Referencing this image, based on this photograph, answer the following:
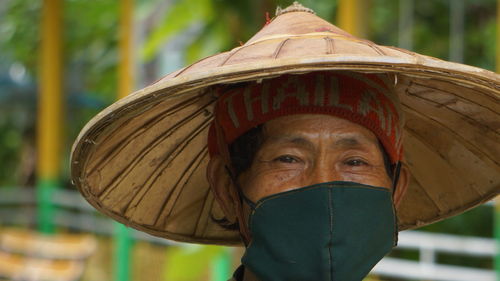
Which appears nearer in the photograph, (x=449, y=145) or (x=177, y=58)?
(x=449, y=145)

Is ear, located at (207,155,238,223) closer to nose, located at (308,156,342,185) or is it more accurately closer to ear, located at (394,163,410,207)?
nose, located at (308,156,342,185)

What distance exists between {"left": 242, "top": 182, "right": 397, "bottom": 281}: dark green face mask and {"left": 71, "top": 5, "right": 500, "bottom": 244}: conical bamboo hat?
32 cm

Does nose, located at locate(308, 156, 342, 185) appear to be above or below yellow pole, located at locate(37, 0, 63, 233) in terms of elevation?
above

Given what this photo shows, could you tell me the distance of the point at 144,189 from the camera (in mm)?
2555

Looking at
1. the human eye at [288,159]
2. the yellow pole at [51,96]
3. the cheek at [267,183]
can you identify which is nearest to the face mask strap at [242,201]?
the cheek at [267,183]

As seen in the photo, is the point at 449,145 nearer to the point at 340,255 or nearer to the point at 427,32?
the point at 340,255

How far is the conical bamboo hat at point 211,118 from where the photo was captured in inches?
72.8

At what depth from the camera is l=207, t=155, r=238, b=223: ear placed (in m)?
2.34

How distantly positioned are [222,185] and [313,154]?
0.34m

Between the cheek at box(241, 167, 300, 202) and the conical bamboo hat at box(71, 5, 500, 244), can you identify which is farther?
the cheek at box(241, 167, 300, 202)

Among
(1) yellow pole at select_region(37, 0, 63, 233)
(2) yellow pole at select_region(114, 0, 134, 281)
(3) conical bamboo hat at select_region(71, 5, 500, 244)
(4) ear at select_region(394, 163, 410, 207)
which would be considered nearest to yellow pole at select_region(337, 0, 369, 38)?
(3) conical bamboo hat at select_region(71, 5, 500, 244)

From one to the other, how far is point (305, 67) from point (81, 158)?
2.35 ft

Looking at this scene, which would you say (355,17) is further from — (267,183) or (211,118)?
(267,183)

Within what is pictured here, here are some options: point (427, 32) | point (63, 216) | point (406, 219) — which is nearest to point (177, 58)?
point (63, 216)
